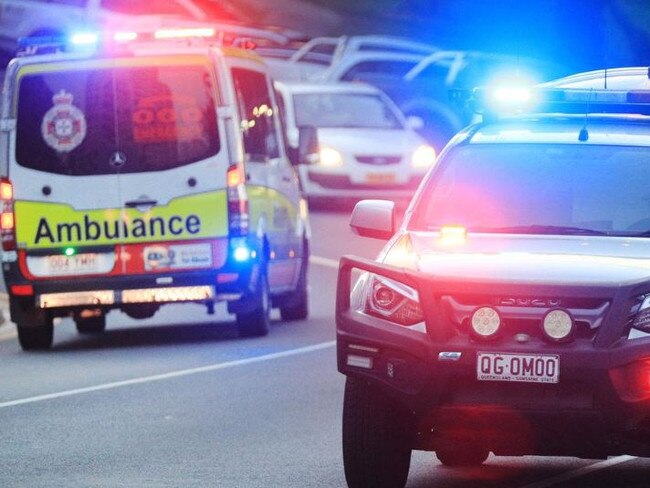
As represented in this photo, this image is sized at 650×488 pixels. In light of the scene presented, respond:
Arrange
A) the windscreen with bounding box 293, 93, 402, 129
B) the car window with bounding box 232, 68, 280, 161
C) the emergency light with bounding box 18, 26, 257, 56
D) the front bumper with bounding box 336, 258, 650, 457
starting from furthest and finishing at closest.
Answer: the windscreen with bounding box 293, 93, 402, 129
the car window with bounding box 232, 68, 280, 161
the emergency light with bounding box 18, 26, 257, 56
the front bumper with bounding box 336, 258, 650, 457

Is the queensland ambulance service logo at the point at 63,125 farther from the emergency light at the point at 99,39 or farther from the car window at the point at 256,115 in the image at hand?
the car window at the point at 256,115

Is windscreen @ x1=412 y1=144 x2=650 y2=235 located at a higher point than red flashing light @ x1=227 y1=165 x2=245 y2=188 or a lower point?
higher

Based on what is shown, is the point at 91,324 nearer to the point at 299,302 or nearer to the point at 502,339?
the point at 299,302

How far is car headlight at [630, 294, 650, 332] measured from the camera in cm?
817

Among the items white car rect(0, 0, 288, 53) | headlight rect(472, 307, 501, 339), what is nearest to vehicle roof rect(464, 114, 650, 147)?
headlight rect(472, 307, 501, 339)

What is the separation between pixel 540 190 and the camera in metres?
9.70

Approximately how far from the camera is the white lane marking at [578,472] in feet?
30.6

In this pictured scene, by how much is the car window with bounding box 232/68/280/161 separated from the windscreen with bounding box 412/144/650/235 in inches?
267

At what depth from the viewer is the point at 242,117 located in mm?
16766

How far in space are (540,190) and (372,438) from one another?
5.76 ft

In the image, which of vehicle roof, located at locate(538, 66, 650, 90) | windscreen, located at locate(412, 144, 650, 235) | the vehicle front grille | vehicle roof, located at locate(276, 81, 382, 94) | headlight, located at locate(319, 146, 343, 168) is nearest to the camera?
the vehicle front grille

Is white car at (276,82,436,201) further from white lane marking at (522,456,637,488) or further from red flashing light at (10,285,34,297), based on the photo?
white lane marking at (522,456,637,488)

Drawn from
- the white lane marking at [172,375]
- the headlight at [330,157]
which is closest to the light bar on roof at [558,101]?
the white lane marking at [172,375]

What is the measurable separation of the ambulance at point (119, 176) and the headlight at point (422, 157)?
13.6 metres
